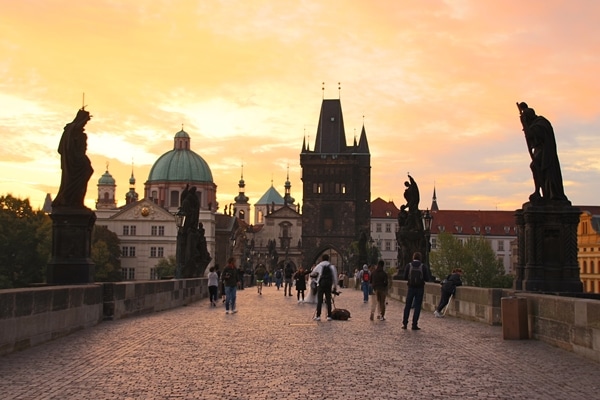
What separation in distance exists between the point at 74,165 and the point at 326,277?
6.23 meters

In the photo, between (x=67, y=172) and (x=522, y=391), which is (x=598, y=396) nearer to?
(x=522, y=391)

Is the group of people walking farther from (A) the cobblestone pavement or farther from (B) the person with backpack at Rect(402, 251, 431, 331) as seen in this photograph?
(A) the cobblestone pavement

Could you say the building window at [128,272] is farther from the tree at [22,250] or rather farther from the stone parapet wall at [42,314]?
the stone parapet wall at [42,314]

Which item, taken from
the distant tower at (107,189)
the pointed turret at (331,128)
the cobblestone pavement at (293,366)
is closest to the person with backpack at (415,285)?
the cobblestone pavement at (293,366)

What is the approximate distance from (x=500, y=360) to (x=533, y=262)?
5.40 meters

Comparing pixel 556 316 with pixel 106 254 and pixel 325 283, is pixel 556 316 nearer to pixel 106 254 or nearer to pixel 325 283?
pixel 325 283

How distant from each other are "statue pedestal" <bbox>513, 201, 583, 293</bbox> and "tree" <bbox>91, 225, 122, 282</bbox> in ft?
255

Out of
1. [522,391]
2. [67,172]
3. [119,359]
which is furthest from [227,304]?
[522,391]

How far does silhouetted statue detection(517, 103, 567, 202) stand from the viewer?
17.9m

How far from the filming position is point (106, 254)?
10838 centimetres

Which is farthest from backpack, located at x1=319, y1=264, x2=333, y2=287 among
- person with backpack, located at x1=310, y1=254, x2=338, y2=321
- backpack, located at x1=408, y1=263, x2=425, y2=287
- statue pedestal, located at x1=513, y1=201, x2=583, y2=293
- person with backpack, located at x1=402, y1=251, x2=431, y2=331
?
statue pedestal, located at x1=513, y1=201, x2=583, y2=293

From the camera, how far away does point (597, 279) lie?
84.4 m

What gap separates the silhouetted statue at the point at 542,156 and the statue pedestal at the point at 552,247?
13.0 inches

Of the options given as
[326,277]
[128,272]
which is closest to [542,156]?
[326,277]
